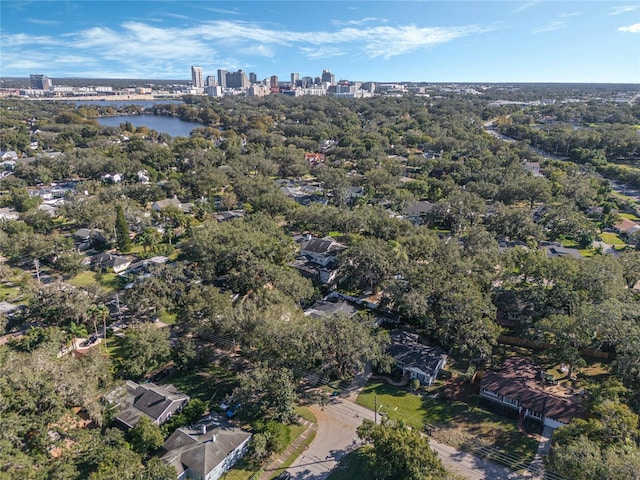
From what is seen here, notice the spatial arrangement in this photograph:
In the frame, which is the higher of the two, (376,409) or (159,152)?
(159,152)

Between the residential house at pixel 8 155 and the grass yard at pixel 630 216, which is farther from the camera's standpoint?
the residential house at pixel 8 155

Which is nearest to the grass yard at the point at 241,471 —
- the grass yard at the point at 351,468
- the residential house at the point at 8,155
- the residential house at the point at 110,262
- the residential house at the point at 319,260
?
the grass yard at the point at 351,468

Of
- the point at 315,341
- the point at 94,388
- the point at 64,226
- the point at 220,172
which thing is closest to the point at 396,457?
the point at 315,341

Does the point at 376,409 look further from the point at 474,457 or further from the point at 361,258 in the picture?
the point at 361,258

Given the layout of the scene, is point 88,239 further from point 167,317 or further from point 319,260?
point 319,260

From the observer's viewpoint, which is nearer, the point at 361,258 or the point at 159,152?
the point at 361,258

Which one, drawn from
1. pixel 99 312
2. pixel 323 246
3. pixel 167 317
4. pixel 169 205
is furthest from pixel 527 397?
pixel 169 205

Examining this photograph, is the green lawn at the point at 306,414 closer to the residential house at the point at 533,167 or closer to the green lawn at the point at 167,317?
the green lawn at the point at 167,317

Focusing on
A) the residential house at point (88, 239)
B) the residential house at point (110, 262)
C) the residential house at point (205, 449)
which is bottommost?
the residential house at point (205, 449)
